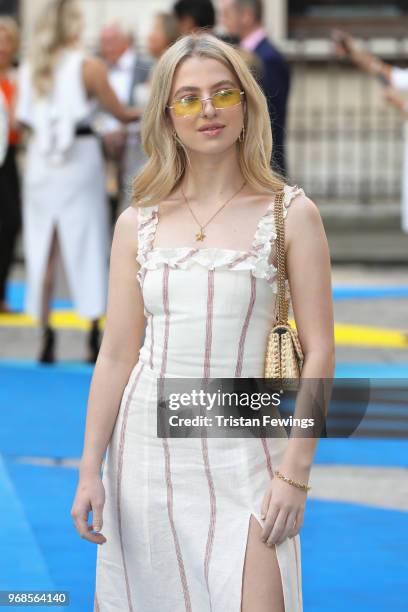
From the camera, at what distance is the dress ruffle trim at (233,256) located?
3.09 meters

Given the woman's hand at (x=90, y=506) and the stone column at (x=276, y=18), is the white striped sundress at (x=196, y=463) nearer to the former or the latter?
the woman's hand at (x=90, y=506)

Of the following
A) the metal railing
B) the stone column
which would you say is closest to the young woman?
the metal railing

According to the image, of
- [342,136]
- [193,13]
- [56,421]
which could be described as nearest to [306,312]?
[56,421]

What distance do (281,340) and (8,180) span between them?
8.69m

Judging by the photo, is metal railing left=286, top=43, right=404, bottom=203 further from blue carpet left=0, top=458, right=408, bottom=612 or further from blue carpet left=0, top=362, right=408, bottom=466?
blue carpet left=0, top=458, right=408, bottom=612

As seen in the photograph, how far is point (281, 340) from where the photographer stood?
306cm

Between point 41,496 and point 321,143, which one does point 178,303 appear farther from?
point 321,143

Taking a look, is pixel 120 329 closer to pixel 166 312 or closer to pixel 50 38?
pixel 166 312

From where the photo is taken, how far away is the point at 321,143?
754 inches

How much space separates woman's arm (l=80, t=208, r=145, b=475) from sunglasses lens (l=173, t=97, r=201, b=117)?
24 centimetres

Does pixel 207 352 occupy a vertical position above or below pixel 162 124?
below

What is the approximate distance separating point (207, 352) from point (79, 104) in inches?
213

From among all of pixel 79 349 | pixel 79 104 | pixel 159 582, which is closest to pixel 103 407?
pixel 159 582

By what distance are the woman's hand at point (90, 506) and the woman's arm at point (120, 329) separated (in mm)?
31
